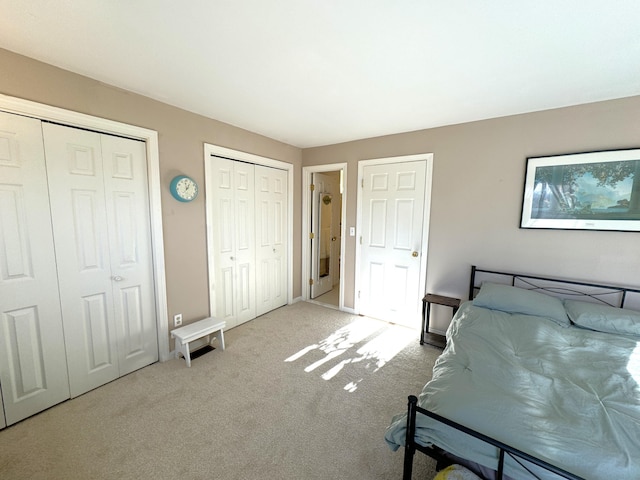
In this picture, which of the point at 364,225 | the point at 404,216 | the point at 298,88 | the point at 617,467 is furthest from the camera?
the point at 364,225

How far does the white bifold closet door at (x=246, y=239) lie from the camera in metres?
2.90

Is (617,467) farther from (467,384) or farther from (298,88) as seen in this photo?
(298,88)

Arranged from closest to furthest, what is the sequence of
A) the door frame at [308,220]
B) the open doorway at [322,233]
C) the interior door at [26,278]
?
the interior door at [26,278] → the door frame at [308,220] → the open doorway at [322,233]

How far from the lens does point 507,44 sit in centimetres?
148

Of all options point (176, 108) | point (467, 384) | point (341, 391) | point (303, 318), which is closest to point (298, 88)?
point (176, 108)

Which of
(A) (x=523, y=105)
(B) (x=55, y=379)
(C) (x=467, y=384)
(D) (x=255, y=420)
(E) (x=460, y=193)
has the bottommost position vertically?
(D) (x=255, y=420)

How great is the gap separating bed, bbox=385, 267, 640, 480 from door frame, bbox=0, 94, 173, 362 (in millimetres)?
2205

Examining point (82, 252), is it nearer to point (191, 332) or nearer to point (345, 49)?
point (191, 332)

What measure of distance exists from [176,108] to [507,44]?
263 cm

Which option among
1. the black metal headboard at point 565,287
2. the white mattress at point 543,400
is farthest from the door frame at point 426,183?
the white mattress at point 543,400

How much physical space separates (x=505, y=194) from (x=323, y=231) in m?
2.64

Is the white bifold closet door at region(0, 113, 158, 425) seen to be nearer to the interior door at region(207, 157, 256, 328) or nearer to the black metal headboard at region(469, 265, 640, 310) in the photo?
the interior door at region(207, 157, 256, 328)

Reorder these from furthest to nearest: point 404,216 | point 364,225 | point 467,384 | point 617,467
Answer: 1. point 364,225
2. point 404,216
3. point 467,384
4. point 617,467

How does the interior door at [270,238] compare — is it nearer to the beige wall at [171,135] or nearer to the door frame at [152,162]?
the beige wall at [171,135]
